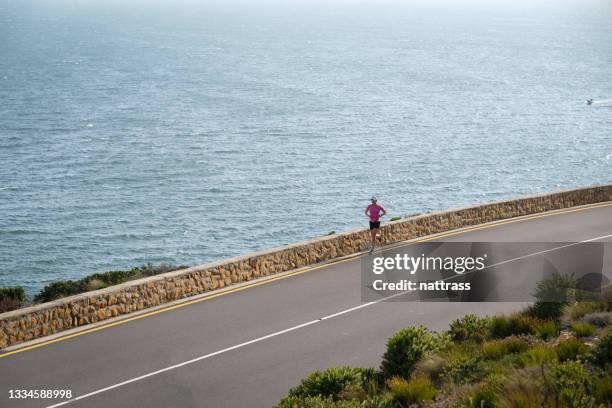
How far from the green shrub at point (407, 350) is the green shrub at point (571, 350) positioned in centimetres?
211

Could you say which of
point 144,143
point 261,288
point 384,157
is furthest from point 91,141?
point 261,288

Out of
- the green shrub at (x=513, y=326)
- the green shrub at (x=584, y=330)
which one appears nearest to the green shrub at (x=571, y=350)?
the green shrub at (x=584, y=330)

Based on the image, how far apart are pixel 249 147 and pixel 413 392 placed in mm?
67643

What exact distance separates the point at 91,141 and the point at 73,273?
110 feet

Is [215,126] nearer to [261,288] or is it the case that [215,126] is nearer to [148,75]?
[148,75]

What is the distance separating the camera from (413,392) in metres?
11.8

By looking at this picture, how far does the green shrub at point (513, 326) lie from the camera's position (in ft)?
46.4

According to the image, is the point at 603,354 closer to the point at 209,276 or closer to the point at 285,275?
the point at 209,276

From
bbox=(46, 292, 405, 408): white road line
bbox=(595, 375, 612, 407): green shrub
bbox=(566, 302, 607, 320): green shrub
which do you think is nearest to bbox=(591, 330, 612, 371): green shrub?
bbox=(595, 375, 612, 407): green shrub

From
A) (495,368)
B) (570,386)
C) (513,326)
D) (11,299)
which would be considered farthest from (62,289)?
(570,386)

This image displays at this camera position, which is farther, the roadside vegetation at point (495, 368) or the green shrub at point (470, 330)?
the green shrub at point (470, 330)

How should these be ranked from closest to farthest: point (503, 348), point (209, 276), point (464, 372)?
→ point (464, 372) → point (503, 348) → point (209, 276)

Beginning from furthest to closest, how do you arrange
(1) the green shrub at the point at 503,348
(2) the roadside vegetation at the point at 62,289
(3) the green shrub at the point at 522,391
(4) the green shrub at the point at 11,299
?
(2) the roadside vegetation at the point at 62,289 → (4) the green shrub at the point at 11,299 → (1) the green shrub at the point at 503,348 → (3) the green shrub at the point at 522,391

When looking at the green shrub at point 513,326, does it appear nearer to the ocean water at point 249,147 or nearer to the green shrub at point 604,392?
the green shrub at point 604,392
